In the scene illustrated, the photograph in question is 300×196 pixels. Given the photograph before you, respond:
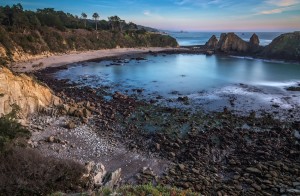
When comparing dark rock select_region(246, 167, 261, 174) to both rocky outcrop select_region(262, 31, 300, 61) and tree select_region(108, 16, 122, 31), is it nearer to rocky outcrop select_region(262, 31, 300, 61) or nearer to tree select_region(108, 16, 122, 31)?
rocky outcrop select_region(262, 31, 300, 61)

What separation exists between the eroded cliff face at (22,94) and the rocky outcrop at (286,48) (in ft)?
251

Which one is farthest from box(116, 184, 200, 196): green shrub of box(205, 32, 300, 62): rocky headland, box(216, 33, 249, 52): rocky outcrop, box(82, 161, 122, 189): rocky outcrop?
box(216, 33, 249, 52): rocky outcrop

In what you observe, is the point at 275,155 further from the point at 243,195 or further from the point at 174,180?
the point at 174,180

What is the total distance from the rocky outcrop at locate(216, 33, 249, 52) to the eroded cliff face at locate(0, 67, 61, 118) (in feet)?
290

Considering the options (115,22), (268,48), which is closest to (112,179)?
(268,48)

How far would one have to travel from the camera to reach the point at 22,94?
2255cm

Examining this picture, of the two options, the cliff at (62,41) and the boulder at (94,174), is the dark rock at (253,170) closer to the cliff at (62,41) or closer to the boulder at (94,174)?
the boulder at (94,174)

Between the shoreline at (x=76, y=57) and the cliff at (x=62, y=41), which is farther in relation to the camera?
the cliff at (x=62, y=41)

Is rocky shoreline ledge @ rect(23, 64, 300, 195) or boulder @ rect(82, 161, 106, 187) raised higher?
boulder @ rect(82, 161, 106, 187)

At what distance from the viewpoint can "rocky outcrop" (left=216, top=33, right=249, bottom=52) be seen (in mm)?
99188

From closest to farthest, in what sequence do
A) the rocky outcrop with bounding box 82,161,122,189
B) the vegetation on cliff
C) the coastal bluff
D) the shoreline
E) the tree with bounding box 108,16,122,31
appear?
the rocky outcrop with bounding box 82,161,122,189
the shoreline
the vegetation on cliff
the coastal bluff
the tree with bounding box 108,16,122,31

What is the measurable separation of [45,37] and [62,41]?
18.9ft

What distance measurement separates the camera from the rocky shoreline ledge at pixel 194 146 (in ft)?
50.4

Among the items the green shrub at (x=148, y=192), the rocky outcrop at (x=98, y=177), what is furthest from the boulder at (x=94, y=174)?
the green shrub at (x=148, y=192)
